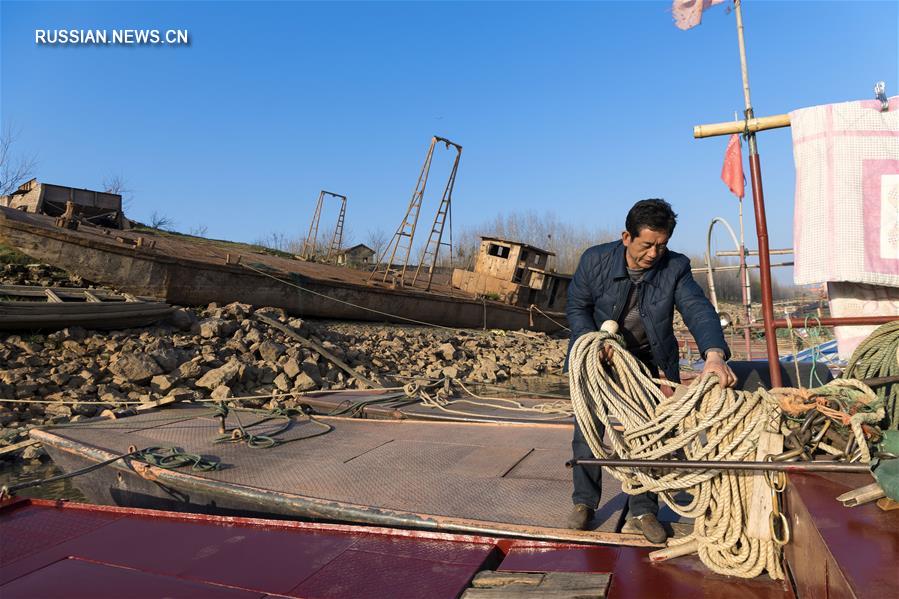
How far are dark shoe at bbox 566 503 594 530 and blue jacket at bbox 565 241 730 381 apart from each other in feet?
2.34

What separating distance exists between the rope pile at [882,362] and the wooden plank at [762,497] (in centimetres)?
55

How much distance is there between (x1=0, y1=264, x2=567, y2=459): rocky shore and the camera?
769cm

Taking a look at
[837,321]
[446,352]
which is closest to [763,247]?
[837,321]

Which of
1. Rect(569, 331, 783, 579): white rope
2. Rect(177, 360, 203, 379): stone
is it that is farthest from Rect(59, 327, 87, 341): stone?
Rect(569, 331, 783, 579): white rope

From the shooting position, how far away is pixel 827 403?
2033 mm

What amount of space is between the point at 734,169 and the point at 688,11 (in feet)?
6.90

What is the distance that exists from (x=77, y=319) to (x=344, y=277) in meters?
8.46

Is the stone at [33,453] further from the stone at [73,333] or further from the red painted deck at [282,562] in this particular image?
the red painted deck at [282,562]

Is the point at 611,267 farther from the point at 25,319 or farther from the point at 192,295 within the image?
the point at 192,295

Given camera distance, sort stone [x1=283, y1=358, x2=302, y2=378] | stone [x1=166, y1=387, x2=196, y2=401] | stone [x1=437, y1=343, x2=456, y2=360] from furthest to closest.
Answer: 1. stone [x1=437, y1=343, x2=456, y2=360]
2. stone [x1=283, y1=358, x2=302, y2=378]
3. stone [x1=166, y1=387, x2=196, y2=401]

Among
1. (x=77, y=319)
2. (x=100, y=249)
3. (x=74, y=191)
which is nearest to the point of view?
(x=77, y=319)

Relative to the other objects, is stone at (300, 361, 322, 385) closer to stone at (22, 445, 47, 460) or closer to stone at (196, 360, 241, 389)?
stone at (196, 360, 241, 389)

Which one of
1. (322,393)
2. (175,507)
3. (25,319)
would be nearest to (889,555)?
(175,507)

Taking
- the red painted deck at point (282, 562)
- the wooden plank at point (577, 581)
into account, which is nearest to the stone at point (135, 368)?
the red painted deck at point (282, 562)
